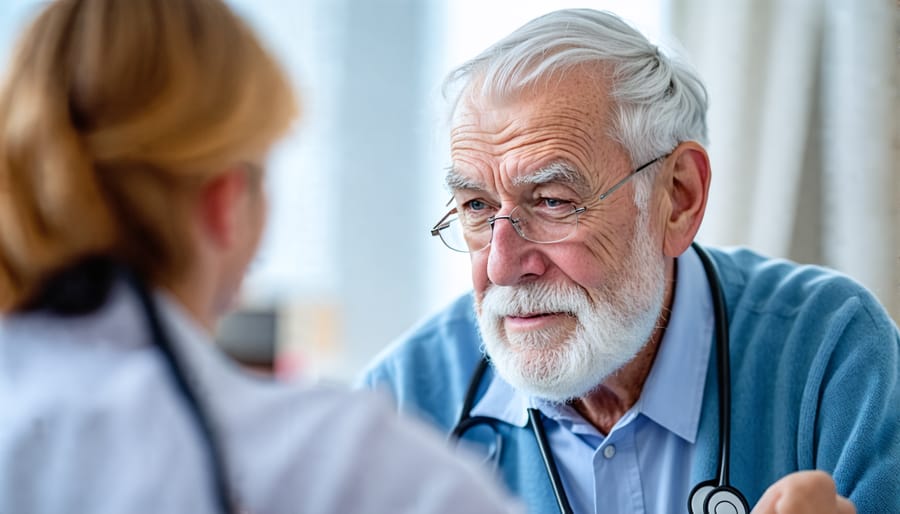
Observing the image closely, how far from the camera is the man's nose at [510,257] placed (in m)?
1.40

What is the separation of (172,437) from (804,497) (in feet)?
2.41

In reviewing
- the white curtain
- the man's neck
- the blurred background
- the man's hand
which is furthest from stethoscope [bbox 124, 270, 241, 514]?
the blurred background

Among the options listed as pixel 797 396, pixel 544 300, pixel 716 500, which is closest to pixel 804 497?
pixel 716 500

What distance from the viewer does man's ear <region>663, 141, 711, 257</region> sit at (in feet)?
4.84

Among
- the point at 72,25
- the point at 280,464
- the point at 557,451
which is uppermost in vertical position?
the point at 72,25

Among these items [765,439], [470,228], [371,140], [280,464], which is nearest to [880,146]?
[765,439]

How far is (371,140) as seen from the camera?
394cm

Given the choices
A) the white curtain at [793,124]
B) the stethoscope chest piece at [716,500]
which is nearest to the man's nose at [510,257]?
the stethoscope chest piece at [716,500]

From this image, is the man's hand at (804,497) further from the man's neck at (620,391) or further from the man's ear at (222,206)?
the man's ear at (222,206)

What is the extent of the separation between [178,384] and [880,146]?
1.38m

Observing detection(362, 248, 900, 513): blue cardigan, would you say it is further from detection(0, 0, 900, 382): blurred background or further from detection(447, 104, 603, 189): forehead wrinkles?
detection(0, 0, 900, 382): blurred background

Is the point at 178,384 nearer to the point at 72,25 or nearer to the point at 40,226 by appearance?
the point at 40,226

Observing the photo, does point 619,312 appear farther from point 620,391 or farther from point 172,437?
point 172,437

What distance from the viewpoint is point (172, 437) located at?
2.09ft
